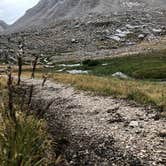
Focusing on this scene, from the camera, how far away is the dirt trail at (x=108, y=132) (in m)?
15.0

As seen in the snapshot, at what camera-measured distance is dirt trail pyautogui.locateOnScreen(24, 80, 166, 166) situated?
15.0 metres

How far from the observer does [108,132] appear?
18625 millimetres

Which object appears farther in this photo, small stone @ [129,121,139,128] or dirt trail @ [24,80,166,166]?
small stone @ [129,121,139,128]

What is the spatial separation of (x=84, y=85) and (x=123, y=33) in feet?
529

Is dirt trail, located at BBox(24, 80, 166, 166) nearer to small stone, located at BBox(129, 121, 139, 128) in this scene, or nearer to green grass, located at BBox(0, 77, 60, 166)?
small stone, located at BBox(129, 121, 139, 128)

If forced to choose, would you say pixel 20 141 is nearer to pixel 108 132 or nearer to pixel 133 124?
pixel 108 132

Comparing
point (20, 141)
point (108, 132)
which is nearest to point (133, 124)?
point (108, 132)

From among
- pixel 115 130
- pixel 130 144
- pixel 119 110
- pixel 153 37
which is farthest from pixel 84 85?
pixel 153 37

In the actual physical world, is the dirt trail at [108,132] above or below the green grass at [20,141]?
below

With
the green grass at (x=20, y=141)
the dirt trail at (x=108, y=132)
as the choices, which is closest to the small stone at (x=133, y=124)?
the dirt trail at (x=108, y=132)

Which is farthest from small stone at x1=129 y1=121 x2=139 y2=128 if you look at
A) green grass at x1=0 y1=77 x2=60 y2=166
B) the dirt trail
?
green grass at x1=0 y1=77 x2=60 y2=166

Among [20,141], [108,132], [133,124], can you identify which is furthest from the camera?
[133,124]

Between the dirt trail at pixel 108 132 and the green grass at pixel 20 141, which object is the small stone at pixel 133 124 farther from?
the green grass at pixel 20 141

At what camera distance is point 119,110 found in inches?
941
